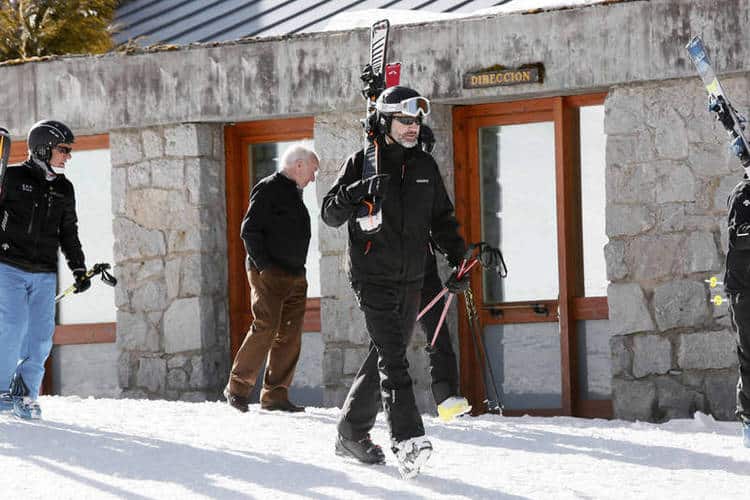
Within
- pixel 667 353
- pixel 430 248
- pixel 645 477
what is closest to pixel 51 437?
pixel 430 248

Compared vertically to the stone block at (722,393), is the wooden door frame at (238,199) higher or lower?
higher

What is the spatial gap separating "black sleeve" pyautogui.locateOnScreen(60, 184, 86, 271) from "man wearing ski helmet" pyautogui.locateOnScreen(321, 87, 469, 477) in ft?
8.89

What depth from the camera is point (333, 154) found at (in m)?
10.3

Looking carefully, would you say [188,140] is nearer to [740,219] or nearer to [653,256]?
[653,256]

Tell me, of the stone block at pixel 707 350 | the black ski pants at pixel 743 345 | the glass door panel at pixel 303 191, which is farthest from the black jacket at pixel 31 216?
the black ski pants at pixel 743 345

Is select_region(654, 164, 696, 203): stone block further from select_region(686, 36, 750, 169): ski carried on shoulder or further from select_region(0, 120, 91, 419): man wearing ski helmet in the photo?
select_region(0, 120, 91, 419): man wearing ski helmet

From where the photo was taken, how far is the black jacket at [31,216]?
8.63m

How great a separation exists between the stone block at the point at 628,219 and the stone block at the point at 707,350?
709 mm

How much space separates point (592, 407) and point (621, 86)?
2.03 meters

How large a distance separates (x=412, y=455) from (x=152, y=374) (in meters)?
4.91

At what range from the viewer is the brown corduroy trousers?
9.40 metres

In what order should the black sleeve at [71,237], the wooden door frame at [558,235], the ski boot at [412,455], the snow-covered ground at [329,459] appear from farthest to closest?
the wooden door frame at [558,235], the black sleeve at [71,237], the ski boot at [412,455], the snow-covered ground at [329,459]

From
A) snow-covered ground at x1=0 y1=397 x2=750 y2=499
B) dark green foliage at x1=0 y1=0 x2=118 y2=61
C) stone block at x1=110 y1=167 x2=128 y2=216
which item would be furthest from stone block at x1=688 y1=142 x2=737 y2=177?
dark green foliage at x1=0 y1=0 x2=118 y2=61

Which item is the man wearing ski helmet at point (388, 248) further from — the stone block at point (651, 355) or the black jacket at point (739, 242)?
the stone block at point (651, 355)
